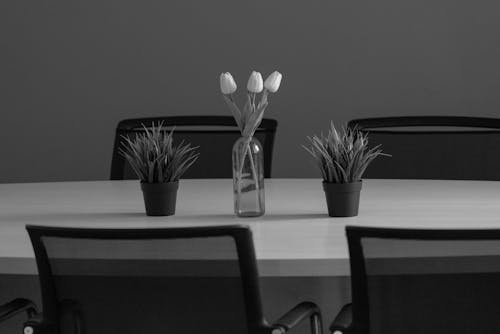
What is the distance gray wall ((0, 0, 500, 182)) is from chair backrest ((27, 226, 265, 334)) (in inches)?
137

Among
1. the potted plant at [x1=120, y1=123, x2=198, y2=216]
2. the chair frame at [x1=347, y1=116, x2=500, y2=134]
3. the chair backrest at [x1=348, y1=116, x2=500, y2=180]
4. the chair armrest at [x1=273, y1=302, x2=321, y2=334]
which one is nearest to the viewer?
the chair armrest at [x1=273, y1=302, x2=321, y2=334]

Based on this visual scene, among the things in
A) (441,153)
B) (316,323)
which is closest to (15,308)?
(316,323)

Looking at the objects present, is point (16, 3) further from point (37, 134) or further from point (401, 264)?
point (401, 264)

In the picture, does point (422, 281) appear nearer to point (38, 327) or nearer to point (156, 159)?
point (38, 327)

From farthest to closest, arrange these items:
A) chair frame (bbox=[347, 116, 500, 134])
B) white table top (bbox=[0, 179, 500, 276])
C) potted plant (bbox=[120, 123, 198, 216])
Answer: chair frame (bbox=[347, 116, 500, 134])
potted plant (bbox=[120, 123, 198, 216])
white table top (bbox=[0, 179, 500, 276])

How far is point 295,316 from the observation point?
2.11 m

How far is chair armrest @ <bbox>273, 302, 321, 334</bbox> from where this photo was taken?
203 cm

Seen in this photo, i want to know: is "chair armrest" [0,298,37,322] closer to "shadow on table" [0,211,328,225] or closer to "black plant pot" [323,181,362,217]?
"shadow on table" [0,211,328,225]

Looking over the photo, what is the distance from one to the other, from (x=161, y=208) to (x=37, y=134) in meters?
3.18

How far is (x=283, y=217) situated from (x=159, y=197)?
36 centimetres

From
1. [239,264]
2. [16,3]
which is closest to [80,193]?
[239,264]

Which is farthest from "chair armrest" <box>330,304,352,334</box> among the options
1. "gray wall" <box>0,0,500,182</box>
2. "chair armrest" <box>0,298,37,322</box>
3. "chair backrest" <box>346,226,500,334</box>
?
"gray wall" <box>0,0,500,182</box>

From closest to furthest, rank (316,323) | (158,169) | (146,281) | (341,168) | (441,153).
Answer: (146,281) < (316,323) < (341,168) < (158,169) < (441,153)

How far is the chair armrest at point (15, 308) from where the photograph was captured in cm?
222
